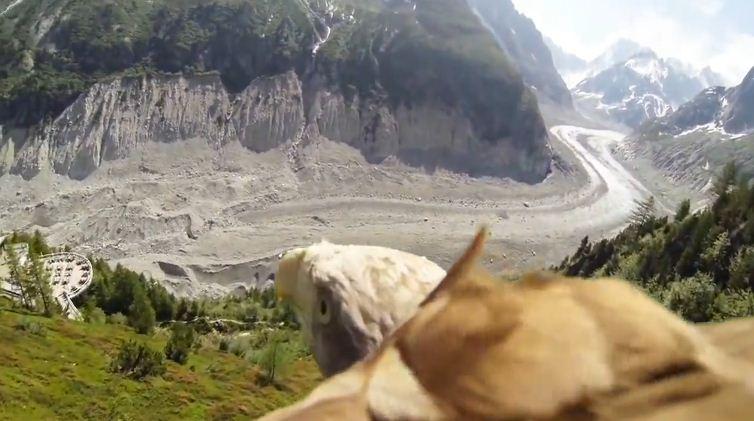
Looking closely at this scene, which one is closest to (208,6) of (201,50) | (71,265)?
(201,50)

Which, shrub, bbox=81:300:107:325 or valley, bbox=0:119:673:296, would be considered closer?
shrub, bbox=81:300:107:325

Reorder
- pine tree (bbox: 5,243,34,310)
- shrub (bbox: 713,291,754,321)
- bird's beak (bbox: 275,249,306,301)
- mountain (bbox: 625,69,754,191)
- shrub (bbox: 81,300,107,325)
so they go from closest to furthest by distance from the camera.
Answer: bird's beak (bbox: 275,249,306,301) < shrub (bbox: 713,291,754,321) < pine tree (bbox: 5,243,34,310) < shrub (bbox: 81,300,107,325) < mountain (bbox: 625,69,754,191)

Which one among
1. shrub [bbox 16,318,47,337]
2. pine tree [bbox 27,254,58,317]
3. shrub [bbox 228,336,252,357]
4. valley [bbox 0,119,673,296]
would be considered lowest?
valley [bbox 0,119,673,296]

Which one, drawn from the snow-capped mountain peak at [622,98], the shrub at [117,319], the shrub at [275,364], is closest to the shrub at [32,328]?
the shrub at [275,364]

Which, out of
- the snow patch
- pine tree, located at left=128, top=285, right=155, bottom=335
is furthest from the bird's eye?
the snow patch

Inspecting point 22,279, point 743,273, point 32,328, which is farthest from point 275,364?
point 743,273

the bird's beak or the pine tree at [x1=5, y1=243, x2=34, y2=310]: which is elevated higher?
the bird's beak

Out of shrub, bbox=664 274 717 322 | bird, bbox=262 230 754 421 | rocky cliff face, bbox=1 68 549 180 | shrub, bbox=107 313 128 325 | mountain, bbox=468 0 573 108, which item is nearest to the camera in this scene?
bird, bbox=262 230 754 421

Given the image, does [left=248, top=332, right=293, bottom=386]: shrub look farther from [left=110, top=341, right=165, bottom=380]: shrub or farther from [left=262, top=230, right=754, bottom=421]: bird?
[left=262, top=230, right=754, bottom=421]: bird
